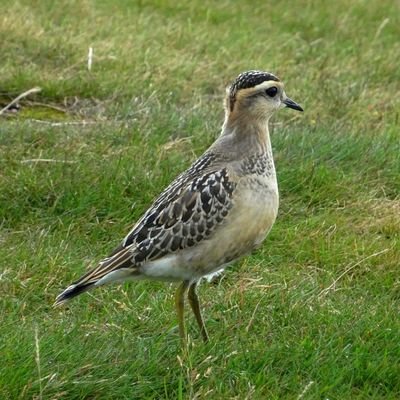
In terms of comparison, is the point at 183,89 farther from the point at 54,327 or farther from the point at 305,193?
the point at 54,327

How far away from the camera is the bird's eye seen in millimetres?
6829

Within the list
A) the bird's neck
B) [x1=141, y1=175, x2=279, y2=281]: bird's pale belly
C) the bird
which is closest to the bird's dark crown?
the bird's neck

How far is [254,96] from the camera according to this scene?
266 inches

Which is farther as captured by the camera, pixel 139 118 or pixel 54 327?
pixel 139 118

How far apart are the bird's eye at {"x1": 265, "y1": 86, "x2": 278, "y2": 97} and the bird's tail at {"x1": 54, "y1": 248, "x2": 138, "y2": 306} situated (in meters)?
1.33

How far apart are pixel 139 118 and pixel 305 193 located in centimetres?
175

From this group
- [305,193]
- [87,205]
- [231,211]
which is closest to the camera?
[231,211]

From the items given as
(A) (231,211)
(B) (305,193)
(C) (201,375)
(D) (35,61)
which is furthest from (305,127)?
(C) (201,375)

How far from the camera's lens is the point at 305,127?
9789 mm

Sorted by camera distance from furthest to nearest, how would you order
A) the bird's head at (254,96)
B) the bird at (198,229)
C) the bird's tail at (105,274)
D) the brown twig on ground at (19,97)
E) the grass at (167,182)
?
the brown twig on ground at (19,97) < the bird's head at (254,96) < the bird at (198,229) < the bird's tail at (105,274) < the grass at (167,182)

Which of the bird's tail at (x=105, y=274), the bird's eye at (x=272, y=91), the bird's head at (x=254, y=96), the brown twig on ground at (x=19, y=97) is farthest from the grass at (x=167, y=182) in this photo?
the bird's eye at (x=272, y=91)

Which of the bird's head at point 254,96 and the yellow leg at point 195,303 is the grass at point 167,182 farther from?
the bird's head at point 254,96

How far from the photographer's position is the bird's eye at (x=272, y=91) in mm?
6829

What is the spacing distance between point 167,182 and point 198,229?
7.13 ft
